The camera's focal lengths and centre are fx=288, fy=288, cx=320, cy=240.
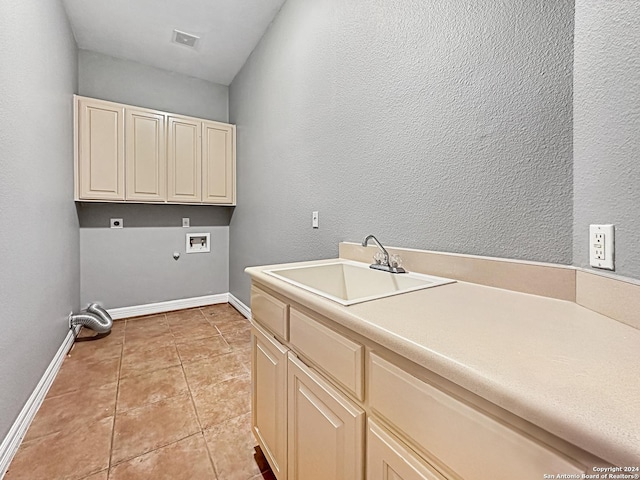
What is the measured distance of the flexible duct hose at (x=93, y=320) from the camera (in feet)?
8.50

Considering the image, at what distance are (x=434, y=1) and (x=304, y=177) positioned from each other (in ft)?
4.03

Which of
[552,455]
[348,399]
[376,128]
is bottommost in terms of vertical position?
[348,399]

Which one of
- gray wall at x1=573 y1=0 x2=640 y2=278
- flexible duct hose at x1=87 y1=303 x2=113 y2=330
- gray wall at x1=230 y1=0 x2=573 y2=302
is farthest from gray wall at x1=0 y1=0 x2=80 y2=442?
gray wall at x1=573 y1=0 x2=640 y2=278

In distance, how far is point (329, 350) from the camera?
812 millimetres

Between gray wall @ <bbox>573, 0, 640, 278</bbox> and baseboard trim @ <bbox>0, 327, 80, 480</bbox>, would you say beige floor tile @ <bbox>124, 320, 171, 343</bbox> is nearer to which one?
baseboard trim @ <bbox>0, 327, 80, 480</bbox>

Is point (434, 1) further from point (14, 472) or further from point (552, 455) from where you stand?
point (14, 472)

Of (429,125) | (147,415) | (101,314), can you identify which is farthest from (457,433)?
(101,314)

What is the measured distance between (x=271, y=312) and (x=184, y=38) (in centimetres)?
296

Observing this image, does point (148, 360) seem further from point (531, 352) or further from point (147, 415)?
point (531, 352)

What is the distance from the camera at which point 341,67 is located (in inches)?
68.6

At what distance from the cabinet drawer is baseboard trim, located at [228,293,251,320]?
1.93m

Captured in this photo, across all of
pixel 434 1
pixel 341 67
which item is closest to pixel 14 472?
pixel 341 67

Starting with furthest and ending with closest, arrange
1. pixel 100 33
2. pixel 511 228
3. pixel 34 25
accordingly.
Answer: pixel 100 33 → pixel 34 25 → pixel 511 228

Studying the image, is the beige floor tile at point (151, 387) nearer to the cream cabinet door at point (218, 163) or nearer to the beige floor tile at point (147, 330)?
the beige floor tile at point (147, 330)
